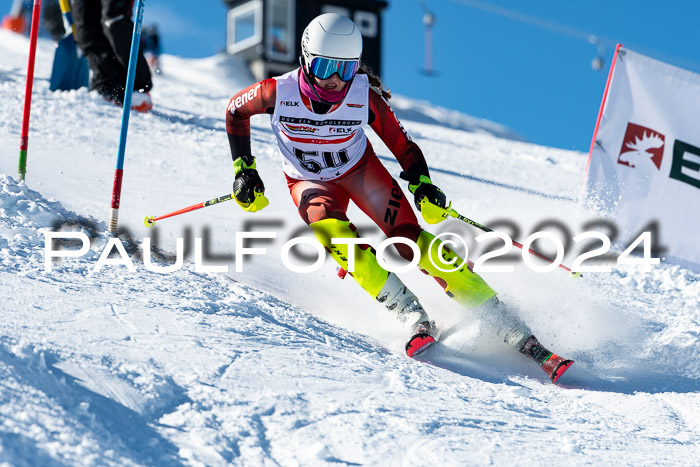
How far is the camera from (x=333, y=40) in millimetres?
3984

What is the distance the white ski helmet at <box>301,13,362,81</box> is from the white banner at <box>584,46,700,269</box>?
2.98m

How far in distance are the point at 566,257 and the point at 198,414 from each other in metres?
4.08

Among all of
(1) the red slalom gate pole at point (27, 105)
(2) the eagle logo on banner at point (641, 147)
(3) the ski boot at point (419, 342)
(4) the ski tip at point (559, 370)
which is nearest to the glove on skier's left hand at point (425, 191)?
(3) the ski boot at point (419, 342)

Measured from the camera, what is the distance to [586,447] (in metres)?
2.92

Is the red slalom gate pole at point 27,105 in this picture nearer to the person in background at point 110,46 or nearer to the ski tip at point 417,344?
the ski tip at point 417,344

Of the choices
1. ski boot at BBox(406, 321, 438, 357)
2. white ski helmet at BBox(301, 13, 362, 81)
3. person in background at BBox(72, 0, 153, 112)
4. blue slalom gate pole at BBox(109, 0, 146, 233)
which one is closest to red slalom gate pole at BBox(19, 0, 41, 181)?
blue slalom gate pole at BBox(109, 0, 146, 233)

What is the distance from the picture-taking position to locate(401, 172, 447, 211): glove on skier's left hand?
4.26 m

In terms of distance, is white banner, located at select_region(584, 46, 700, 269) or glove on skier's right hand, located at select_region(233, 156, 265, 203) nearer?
glove on skier's right hand, located at select_region(233, 156, 265, 203)

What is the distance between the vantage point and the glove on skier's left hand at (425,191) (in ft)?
14.0

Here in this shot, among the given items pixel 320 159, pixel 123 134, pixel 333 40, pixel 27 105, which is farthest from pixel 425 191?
pixel 27 105

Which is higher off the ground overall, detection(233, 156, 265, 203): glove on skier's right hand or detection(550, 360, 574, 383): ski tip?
detection(233, 156, 265, 203): glove on skier's right hand

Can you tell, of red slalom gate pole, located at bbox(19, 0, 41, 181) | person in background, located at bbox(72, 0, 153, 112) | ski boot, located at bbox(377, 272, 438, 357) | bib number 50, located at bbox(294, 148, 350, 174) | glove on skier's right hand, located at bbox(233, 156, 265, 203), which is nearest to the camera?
ski boot, located at bbox(377, 272, 438, 357)

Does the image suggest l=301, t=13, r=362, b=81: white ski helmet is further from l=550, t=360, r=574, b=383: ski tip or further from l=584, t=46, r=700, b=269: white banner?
l=584, t=46, r=700, b=269: white banner

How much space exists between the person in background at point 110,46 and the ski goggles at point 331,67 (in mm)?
4673
